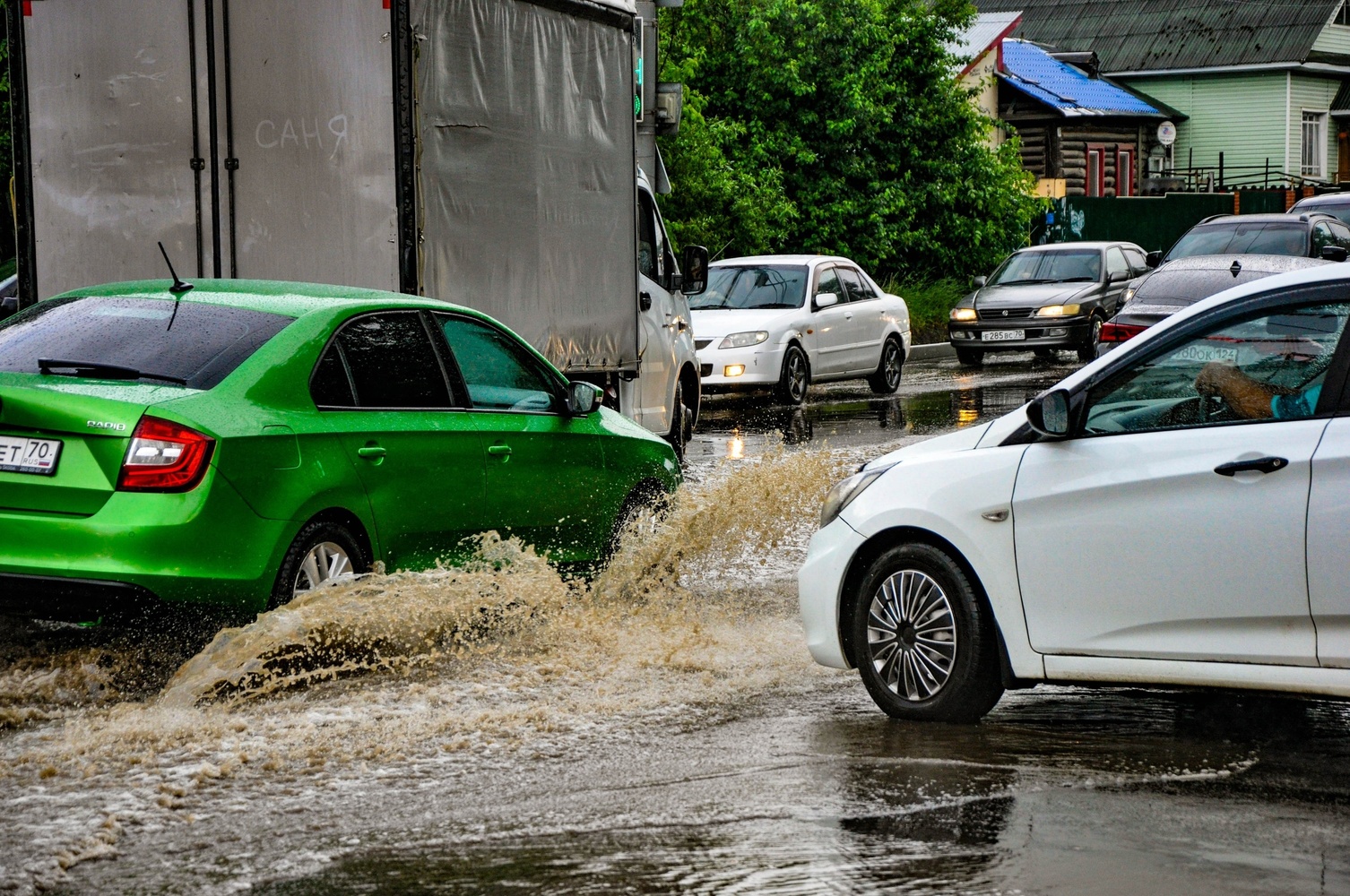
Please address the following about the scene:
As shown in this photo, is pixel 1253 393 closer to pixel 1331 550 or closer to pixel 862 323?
pixel 1331 550

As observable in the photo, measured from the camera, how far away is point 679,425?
1548 cm

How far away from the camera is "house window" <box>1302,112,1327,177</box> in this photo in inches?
2245

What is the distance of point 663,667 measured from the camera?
7.16 m

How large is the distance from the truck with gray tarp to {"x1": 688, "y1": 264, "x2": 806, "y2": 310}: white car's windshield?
1032 cm

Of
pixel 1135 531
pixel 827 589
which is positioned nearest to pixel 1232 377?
pixel 1135 531

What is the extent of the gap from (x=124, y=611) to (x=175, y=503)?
1.32 ft

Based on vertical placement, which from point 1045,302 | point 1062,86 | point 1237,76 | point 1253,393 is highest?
point 1237,76

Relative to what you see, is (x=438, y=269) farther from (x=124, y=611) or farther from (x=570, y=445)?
(x=124, y=611)

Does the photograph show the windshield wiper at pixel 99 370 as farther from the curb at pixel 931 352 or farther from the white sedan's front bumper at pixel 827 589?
the curb at pixel 931 352

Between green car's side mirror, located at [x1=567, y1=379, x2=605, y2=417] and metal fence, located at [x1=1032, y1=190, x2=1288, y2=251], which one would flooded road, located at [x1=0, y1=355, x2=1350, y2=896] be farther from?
metal fence, located at [x1=1032, y1=190, x2=1288, y2=251]

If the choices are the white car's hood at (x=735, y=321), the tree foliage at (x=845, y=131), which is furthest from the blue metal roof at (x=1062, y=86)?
the white car's hood at (x=735, y=321)

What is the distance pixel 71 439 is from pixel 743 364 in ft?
46.0

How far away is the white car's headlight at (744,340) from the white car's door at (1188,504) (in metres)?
14.2

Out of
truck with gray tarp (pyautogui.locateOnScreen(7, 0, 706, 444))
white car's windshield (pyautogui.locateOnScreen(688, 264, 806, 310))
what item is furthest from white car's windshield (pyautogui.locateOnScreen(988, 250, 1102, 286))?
truck with gray tarp (pyautogui.locateOnScreen(7, 0, 706, 444))
